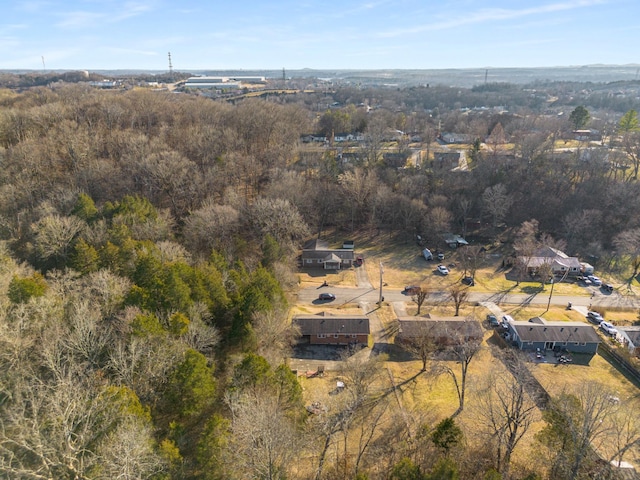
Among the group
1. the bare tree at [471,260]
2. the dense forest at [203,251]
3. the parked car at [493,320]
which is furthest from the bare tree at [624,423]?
the bare tree at [471,260]

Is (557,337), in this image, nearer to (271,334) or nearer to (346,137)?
(271,334)

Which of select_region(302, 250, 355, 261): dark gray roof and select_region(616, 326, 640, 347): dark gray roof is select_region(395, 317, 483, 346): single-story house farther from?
select_region(302, 250, 355, 261): dark gray roof

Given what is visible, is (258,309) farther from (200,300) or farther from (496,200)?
(496,200)

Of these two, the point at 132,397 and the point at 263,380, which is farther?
the point at 263,380

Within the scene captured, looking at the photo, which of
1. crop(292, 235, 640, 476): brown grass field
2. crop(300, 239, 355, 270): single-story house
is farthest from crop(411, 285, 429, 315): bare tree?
crop(300, 239, 355, 270): single-story house

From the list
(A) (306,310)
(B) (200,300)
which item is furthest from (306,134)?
(B) (200,300)

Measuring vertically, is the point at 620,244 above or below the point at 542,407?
above
